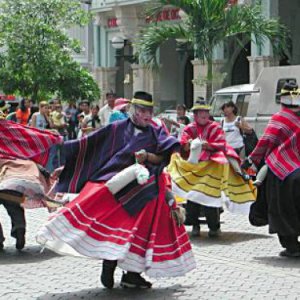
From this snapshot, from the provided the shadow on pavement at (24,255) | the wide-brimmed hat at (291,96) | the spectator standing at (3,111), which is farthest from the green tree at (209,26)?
the shadow on pavement at (24,255)

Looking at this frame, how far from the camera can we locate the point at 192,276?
8914 millimetres

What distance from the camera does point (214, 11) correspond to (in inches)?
911

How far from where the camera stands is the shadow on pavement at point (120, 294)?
7910mm

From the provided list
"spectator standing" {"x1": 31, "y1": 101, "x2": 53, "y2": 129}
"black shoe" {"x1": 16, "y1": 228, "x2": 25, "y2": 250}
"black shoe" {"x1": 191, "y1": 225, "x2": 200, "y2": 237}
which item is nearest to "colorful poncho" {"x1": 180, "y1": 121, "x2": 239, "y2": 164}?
"black shoe" {"x1": 191, "y1": 225, "x2": 200, "y2": 237}

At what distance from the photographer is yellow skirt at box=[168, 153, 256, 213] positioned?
11.4m

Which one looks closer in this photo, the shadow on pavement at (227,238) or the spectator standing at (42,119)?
the shadow on pavement at (227,238)

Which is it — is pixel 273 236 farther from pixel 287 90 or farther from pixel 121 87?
pixel 121 87

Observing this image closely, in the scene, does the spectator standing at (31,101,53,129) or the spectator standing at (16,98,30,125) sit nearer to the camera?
the spectator standing at (31,101,53,129)

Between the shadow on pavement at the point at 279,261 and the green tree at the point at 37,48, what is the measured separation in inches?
758

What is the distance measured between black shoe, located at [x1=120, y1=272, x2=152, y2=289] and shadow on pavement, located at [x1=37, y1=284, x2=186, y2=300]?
0.14 ft

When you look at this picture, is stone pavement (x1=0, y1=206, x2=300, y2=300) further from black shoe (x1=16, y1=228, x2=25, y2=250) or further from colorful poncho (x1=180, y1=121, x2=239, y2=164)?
colorful poncho (x1=180, y1=121, x2=239, y2=164)

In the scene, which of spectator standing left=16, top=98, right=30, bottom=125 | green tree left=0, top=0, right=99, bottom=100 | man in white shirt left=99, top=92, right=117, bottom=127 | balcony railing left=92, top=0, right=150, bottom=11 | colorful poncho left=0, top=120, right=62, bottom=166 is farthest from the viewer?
balcony railing left=92, top=0, right=150, bottom=11

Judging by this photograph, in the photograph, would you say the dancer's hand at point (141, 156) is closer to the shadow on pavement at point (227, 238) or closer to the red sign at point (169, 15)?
the shadow on pavement at point (227, 238)

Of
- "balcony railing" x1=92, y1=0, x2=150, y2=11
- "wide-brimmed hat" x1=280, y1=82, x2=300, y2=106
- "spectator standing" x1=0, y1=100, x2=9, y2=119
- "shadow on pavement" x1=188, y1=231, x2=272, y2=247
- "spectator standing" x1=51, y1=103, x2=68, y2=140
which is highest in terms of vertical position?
"balcony railing" x1=92, y1=0, x2=150, y2=11
